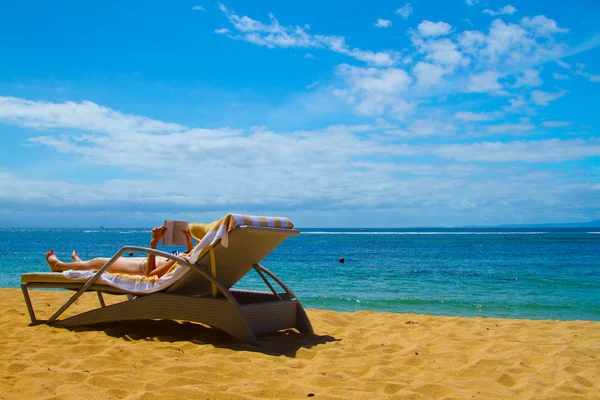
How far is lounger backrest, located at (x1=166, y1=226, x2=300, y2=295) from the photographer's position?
4773 millimetres

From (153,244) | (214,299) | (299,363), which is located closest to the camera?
(299,363)

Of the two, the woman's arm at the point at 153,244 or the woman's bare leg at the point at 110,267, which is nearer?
the woman's arm at the point at 153,244

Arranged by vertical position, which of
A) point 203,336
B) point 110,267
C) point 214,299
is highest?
point 110,267

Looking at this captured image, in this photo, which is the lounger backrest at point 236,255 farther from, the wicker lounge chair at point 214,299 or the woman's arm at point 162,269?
the woman's arm at point 162,269

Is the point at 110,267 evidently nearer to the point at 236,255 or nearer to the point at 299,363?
the point at 236,255

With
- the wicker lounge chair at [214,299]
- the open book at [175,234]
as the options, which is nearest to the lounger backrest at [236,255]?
the wicker lounge chair at [214,299]

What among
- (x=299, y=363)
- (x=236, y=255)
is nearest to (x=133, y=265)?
(x=236, y=255)

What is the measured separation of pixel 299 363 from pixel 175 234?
2224 mm

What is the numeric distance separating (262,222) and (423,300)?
7177 mm

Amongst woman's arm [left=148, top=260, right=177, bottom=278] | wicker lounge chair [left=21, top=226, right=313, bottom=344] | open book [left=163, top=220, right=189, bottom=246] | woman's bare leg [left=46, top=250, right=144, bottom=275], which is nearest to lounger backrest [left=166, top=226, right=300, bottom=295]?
wicker lounge chair [left=21, top=226, right=313, bottom=344]

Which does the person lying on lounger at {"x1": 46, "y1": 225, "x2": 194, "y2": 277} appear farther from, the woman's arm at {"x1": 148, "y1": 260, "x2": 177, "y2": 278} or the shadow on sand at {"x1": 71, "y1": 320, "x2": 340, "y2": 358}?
the shadow on sand at {"x1": 71, "y1": 320, "x2": 340, "y2": 358}

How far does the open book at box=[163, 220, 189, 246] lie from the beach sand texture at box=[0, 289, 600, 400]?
3.16 feet

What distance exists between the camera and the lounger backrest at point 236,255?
477 centimetres

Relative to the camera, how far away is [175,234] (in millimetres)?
5586
